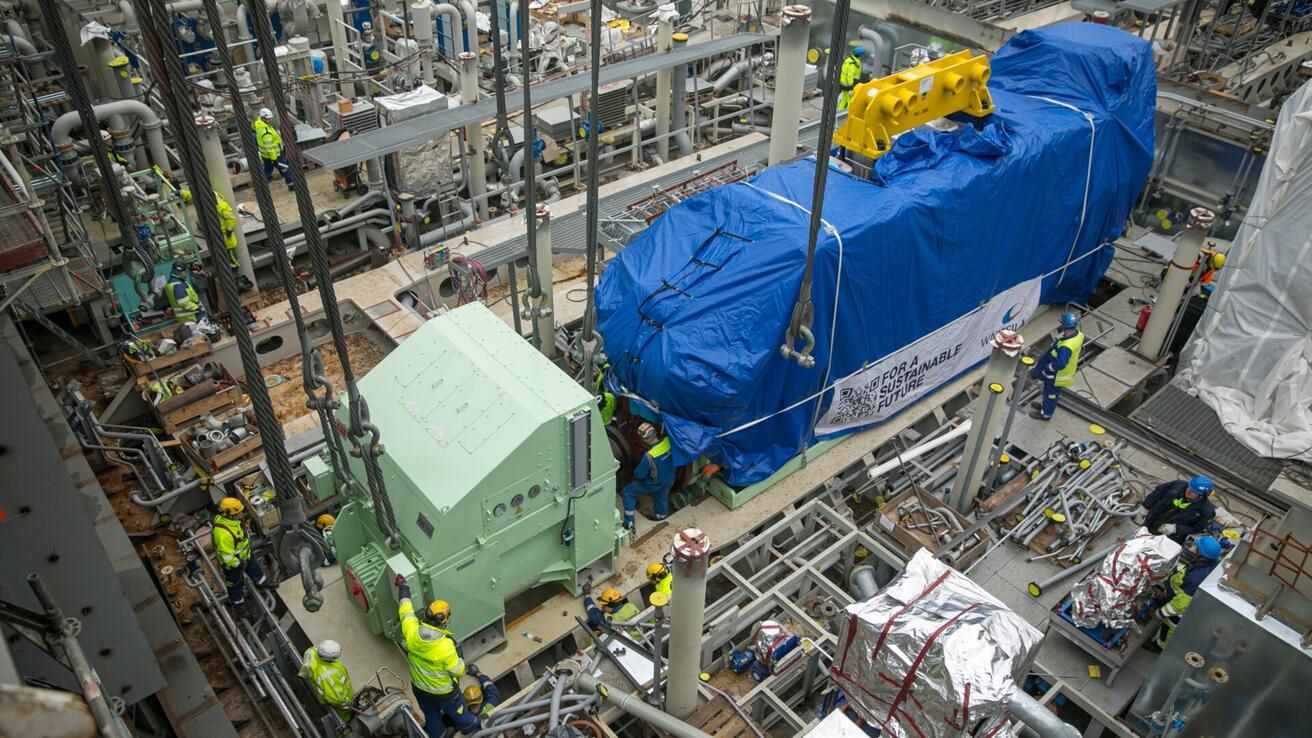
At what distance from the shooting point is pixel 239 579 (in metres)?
8.46

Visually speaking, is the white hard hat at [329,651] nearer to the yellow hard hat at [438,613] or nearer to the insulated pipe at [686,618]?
the yellow hard hat at [438,613]

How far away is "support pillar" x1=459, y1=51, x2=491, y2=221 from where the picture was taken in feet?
43.2

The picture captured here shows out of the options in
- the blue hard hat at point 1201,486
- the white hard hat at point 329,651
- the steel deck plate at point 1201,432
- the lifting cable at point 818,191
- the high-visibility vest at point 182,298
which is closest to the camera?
the lifting cable at point 818,191

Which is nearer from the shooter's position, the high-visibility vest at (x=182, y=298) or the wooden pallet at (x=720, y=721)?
the wooden pallet at (x=720, y=721)

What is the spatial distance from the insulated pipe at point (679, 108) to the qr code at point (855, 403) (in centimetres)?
647

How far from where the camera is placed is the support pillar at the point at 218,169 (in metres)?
11.0

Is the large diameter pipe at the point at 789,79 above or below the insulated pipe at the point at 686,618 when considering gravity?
above

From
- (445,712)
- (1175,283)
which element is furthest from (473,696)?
(1175,283)

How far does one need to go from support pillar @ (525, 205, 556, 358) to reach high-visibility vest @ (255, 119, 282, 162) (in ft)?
17.4

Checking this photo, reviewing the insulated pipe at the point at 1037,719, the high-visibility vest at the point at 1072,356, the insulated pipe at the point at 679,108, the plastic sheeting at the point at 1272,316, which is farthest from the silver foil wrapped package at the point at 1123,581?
the insulated pipe at the point at 679,108

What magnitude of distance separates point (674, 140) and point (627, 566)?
8809 millimetres

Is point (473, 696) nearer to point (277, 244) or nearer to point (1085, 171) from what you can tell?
point (277, 244)

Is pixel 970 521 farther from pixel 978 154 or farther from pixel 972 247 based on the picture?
pixel 978 154

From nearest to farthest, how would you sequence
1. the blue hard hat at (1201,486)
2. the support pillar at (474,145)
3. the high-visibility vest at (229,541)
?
1. the blue hard hat at (1201,486)
2. the high-visibility vest at (229,541)
3. the support pillar at (474,145)
